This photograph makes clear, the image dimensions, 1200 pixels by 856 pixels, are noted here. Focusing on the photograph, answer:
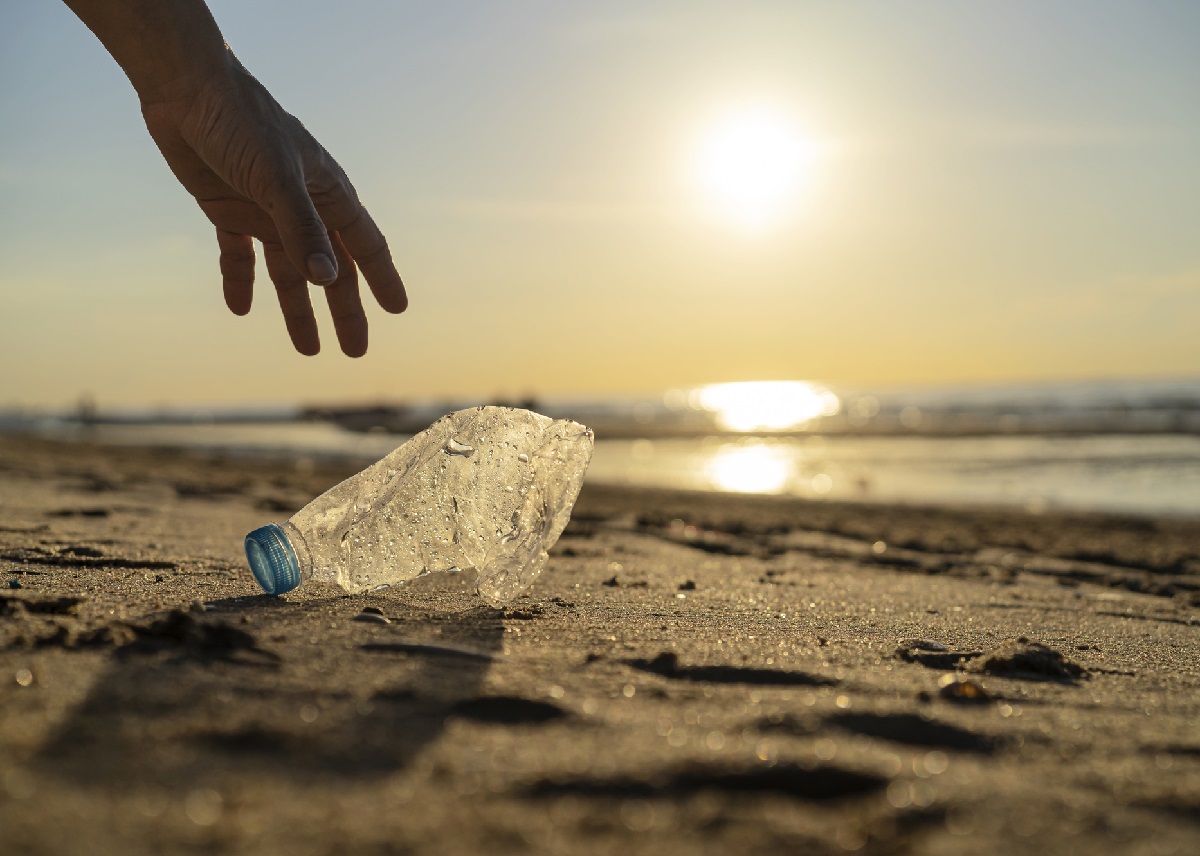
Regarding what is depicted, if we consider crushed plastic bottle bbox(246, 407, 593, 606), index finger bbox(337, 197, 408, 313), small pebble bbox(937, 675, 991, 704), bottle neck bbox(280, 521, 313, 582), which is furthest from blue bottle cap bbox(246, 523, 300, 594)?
small pebble bbox(937, 675, 991, 704)

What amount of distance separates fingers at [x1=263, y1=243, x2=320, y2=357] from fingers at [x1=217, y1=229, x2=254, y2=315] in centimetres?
10

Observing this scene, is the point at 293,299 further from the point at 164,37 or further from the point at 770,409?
the point at 770,409

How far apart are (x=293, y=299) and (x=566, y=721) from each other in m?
1.70

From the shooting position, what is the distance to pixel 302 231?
2.14 m

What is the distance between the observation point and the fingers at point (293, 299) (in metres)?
2.75

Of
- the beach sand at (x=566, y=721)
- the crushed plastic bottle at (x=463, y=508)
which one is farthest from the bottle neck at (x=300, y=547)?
the beach sand at (x=566, y=721)

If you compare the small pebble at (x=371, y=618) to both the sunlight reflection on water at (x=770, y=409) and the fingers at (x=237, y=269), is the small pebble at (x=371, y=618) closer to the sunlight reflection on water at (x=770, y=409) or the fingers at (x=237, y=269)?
the fingers at (x=237, y=269)

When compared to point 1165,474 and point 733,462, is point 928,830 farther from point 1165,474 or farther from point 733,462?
point 733,462

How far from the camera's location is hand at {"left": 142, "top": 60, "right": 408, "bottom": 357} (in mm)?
2176

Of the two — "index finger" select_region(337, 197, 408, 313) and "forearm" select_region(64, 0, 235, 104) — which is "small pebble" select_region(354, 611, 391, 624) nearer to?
"index finger" select_region(337, 197, 408, 313)

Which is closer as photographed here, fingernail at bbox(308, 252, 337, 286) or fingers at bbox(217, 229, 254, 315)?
fingernail at bbox(308, 252, 337, 286)

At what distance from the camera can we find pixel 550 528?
2.75 meters

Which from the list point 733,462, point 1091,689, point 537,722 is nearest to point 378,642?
point 537,722

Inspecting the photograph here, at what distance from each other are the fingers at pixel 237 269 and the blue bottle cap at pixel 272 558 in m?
0.77
